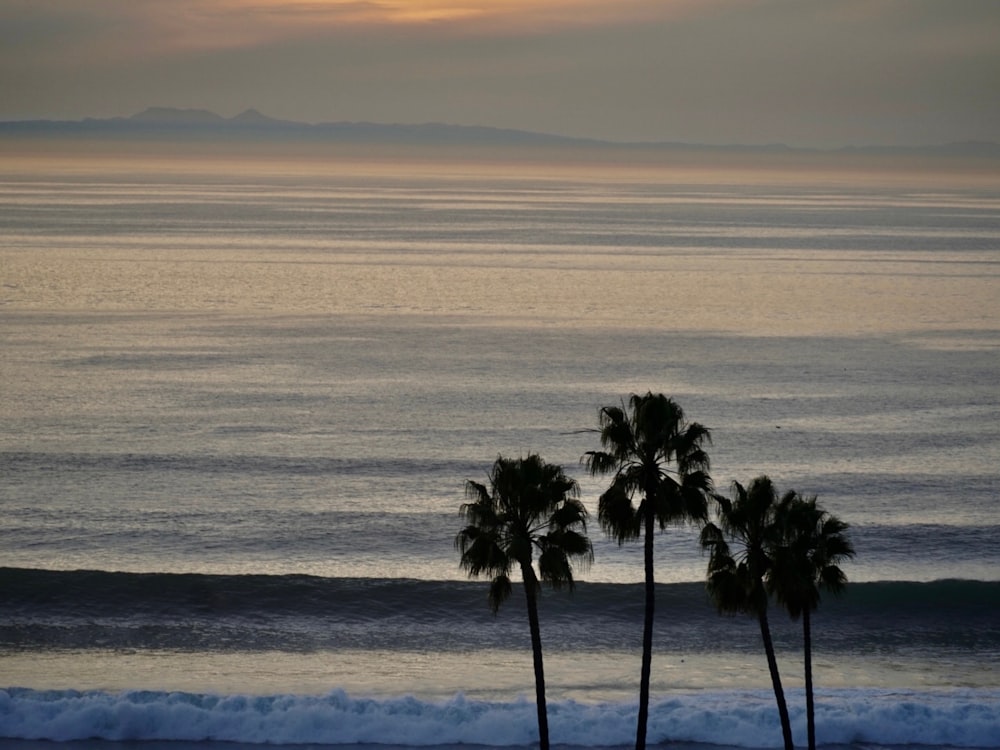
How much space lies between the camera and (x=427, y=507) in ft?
149

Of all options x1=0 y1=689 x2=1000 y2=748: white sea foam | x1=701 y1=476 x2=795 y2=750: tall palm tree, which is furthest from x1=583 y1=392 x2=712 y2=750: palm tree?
x1=0 y1=689 x2=1000 y2=748: white sea foam

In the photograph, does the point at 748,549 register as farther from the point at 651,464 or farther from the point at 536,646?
the point at 536,646

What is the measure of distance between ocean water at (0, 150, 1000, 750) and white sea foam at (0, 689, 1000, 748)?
8cm

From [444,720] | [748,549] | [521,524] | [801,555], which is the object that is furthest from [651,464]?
[444,720]

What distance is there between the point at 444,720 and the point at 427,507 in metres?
16.9

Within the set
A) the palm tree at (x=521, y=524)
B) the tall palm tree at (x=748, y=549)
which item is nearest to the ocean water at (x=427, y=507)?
the tall palm tree at (x=748, y=549)

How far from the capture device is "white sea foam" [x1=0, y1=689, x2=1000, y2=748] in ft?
92.1

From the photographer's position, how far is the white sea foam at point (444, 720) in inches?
1105

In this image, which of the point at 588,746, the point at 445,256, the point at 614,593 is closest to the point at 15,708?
the point at 588,746

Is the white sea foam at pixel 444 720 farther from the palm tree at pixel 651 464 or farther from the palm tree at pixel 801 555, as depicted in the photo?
the palm tree at pixel 651 464

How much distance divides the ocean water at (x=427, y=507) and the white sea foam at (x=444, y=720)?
77 millimetres

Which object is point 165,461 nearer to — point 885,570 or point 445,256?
point 885,570

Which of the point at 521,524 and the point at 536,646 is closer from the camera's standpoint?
the point at 521,524

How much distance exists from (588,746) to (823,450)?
93.6 ft
